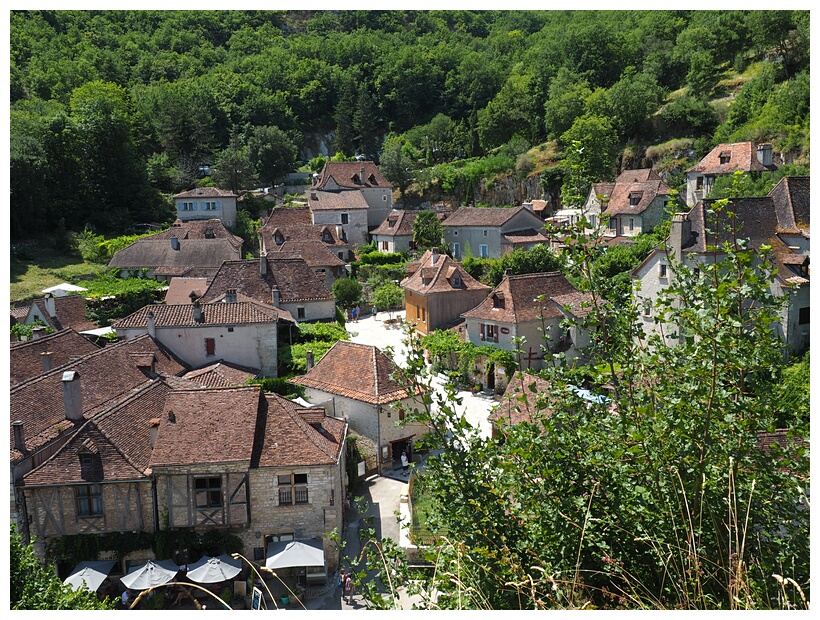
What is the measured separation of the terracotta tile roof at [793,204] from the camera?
2862cm

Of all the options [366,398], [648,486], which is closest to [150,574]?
[366,398]

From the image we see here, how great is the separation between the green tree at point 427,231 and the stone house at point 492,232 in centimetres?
72

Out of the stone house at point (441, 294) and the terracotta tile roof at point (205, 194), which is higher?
the terracotta tile roof at point (205, 194)

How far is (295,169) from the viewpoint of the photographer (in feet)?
262

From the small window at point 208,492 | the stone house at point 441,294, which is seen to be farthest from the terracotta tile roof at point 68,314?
the small window at point 208,492

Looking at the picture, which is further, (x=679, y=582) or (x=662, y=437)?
(x=662, y=437)

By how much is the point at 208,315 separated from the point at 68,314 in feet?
34.9

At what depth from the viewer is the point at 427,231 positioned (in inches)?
2082

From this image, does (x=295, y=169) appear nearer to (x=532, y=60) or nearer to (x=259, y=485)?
(x=532, y=60)

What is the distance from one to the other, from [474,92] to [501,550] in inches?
3961

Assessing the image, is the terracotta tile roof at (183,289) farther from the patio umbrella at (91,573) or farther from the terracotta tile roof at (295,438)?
the patio umbrella at (91,573)

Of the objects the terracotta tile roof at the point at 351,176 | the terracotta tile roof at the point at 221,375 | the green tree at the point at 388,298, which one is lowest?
the terracotta tile roof at the point at 221,375

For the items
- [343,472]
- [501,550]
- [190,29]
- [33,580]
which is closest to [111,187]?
[343,472]

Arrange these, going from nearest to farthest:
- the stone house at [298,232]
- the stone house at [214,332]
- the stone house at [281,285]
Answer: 1. the stone house at [214,332]
2. the stone house at [281,285]
3. the stone house at [298,232]
